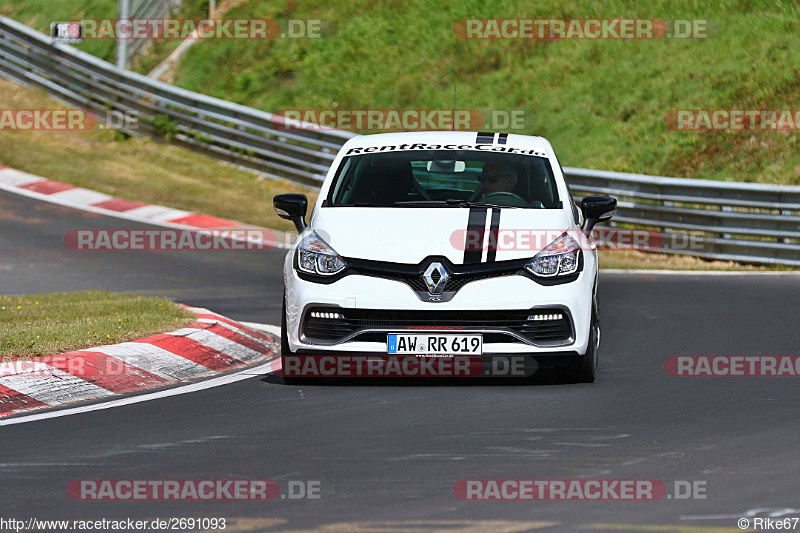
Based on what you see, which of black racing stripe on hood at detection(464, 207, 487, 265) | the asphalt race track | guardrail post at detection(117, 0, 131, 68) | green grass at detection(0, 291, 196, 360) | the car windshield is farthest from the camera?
guardrail post at detection(117, 0, 131, 68)

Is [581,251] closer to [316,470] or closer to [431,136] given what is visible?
[431,136]

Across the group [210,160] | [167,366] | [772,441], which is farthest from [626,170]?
[772,441]

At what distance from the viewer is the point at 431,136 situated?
988cm

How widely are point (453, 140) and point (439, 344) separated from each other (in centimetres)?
215

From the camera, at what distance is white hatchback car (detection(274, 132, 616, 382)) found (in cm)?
809

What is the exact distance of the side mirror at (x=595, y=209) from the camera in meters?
9.20

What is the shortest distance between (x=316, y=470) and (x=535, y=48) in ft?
64.5

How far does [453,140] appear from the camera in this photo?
9.77 meters

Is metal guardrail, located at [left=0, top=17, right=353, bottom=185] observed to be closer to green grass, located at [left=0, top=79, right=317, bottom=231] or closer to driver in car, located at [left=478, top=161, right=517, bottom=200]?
green grass, located at [left=0, top=79, right=317, bottom=231]

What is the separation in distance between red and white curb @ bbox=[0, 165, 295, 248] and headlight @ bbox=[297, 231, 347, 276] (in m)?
9.30

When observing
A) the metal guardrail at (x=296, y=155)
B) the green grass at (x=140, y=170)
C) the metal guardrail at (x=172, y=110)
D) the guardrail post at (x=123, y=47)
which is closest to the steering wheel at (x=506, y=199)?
the metal guardrail at (x=296, y=155)

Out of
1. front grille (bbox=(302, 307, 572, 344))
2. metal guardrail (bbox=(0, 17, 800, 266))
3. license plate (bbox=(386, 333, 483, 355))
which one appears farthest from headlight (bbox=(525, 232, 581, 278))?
metal guardrail (bbox=(0, 17, 800, 266))

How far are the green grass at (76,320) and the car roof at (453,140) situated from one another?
74.9 inches

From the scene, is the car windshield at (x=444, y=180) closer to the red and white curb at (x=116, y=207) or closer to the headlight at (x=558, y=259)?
the headlight at (x=558, y=259)
